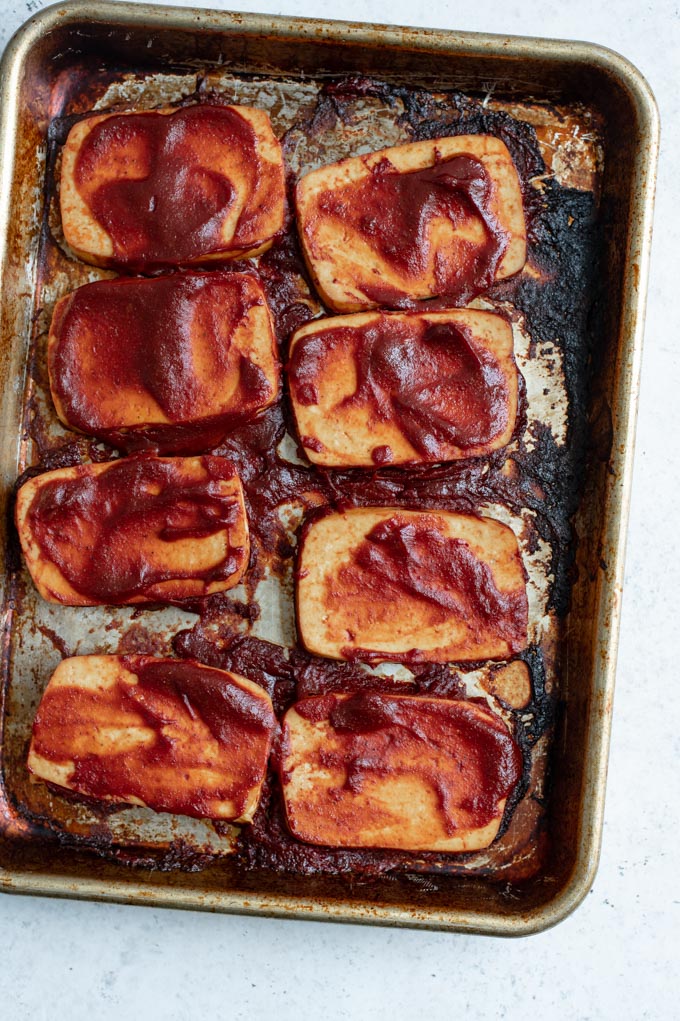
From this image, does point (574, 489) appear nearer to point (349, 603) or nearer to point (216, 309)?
point (349, 603)

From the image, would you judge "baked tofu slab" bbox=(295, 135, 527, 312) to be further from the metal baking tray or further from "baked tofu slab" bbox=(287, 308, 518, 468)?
the metal baking tray

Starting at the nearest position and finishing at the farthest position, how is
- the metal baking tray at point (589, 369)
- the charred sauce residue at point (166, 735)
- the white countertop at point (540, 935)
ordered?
the metal baking tray at point (589, 369) < the charred sauce residue at point (166, 735) < the white countertop at point (540, 935)

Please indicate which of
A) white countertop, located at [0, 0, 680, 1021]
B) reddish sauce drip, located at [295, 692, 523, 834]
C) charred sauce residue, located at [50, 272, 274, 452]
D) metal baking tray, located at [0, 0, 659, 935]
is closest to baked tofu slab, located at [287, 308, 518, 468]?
charred sauce residue, located at [50, 272, 274, 452]

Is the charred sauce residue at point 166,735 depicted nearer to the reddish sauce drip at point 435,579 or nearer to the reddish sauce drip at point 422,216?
the reddish sauce drip at point 435,579

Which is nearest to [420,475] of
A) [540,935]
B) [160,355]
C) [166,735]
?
[160,355]

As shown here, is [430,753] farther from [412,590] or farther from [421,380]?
[421,380]

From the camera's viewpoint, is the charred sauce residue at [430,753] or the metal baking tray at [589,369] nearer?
the metal baking tray at [589,369]

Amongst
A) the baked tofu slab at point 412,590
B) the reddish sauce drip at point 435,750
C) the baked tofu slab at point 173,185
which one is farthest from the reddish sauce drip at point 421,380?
the reddish sauce drip at point 435,750
